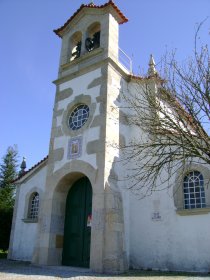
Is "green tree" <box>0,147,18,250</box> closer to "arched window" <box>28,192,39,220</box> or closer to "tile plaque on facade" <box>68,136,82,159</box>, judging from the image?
"arched window" <box>28,192,39,220</box>

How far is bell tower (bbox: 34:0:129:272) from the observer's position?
33.7 feet

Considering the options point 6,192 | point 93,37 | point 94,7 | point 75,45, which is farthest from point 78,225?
point 6,192

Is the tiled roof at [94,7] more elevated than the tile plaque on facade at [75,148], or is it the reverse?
the tiled roof at [94,7]

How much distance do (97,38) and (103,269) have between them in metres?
10.6

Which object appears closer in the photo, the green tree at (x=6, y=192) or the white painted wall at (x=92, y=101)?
the white painted wall at (x=92, y=101)

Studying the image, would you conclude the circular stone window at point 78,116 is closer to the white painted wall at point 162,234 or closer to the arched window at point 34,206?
the white painted wall at point 162,234

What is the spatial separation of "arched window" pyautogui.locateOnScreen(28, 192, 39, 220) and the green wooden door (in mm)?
3252

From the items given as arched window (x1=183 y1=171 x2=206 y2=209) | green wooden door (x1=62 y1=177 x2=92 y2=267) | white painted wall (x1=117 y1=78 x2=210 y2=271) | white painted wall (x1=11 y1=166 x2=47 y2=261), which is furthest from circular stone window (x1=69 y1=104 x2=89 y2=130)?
arched window (x1=183 y1=171 x2=206 y2=209)

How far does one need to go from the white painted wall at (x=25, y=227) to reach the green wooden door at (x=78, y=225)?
273cm

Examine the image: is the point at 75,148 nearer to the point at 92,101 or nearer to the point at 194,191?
the point at 92,101

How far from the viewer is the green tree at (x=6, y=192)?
1733 centimetres

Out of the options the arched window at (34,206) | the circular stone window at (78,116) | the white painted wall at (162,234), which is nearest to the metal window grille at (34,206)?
the arched window at (34,206)

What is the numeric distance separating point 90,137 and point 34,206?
571cm

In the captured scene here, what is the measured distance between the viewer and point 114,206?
10.6 metres
